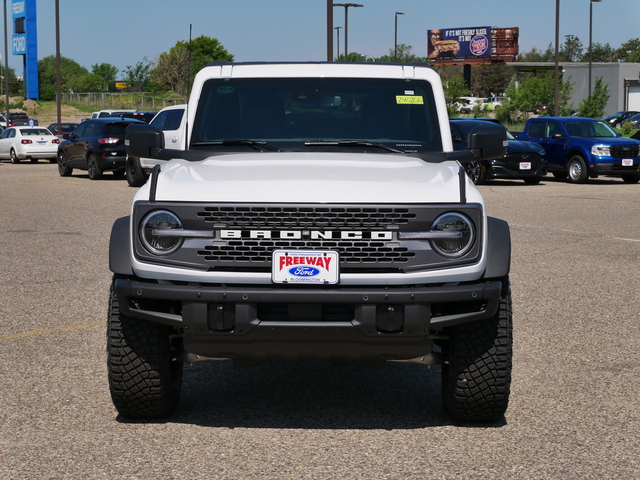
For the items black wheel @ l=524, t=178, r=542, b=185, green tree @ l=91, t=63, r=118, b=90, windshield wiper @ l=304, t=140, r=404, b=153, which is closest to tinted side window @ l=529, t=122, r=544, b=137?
black wheel @ l=524, t=178, r=542, b=185

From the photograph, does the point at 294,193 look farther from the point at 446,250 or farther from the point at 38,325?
the point at 38,325

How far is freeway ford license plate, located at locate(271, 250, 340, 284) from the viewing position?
4.74 meters

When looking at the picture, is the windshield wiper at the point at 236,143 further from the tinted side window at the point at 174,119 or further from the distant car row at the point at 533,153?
the distant car row at the point at 533,153

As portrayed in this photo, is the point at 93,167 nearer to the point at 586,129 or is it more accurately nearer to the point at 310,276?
the point at 586,129

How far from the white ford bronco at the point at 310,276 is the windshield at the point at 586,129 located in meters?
22.9

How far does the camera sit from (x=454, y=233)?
4.82 m

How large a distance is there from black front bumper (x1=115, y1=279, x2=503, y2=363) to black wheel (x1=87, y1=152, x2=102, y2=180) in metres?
22.8

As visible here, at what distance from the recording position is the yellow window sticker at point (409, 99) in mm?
6328

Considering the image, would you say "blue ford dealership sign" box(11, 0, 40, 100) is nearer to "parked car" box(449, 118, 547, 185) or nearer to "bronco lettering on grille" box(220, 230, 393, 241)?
"parked car" box(449, 118, 547, 185)

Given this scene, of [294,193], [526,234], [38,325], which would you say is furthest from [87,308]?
[526,234]

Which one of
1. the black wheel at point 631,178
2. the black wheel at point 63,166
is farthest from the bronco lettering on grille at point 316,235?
the black wheel at point 63,166

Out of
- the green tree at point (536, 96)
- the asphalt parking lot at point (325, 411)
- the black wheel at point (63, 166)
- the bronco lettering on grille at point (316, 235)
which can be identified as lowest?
the asphalt parking lot at point (325, 411)

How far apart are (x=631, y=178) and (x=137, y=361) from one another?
942 inches

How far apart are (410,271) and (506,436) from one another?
1022 mm
